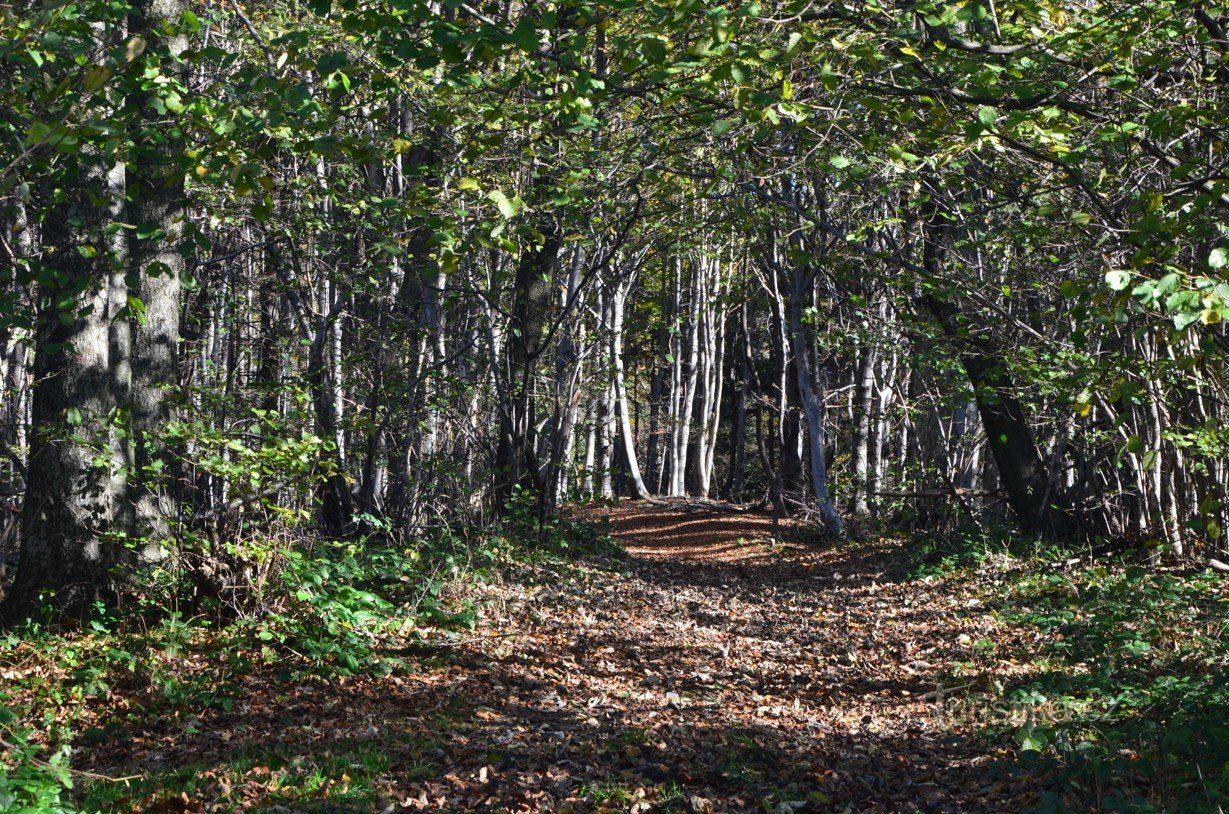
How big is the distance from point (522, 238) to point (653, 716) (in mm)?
6214

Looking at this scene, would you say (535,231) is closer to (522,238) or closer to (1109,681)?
(1109,681)

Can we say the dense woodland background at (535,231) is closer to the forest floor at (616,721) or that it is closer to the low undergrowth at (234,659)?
the low undergrowth at (234,659)

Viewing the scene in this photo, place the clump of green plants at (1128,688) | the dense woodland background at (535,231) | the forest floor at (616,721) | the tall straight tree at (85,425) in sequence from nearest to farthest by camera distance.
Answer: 1. the clump of green plants at (1128,688)
2. the forest floor at (616,721)
3. the dense woodland background at (535,231)
4. the tall straight tree at (85,425)

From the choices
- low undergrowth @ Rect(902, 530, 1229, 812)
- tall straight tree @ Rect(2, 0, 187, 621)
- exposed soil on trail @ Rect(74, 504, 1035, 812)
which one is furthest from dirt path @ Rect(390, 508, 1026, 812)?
tall straight tree @ Rect(2, 0, 187, 621)

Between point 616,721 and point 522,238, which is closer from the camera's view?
point 616,721

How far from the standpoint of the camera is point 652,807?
17.7 ft

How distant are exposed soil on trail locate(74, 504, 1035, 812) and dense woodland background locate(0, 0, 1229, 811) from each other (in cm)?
168

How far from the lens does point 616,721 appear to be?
273 inches

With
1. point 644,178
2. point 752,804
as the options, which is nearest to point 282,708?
point 752,804

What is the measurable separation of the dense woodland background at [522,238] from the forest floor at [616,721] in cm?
152

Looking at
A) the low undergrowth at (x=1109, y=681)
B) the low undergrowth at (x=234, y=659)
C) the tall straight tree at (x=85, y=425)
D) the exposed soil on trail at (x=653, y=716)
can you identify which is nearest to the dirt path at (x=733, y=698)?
the exposed soil on trail at (x=653, y=716)

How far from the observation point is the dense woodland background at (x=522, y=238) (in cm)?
568

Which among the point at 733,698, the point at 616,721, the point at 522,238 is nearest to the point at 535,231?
the point at 616,721

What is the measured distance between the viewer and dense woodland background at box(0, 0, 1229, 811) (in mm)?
5676
